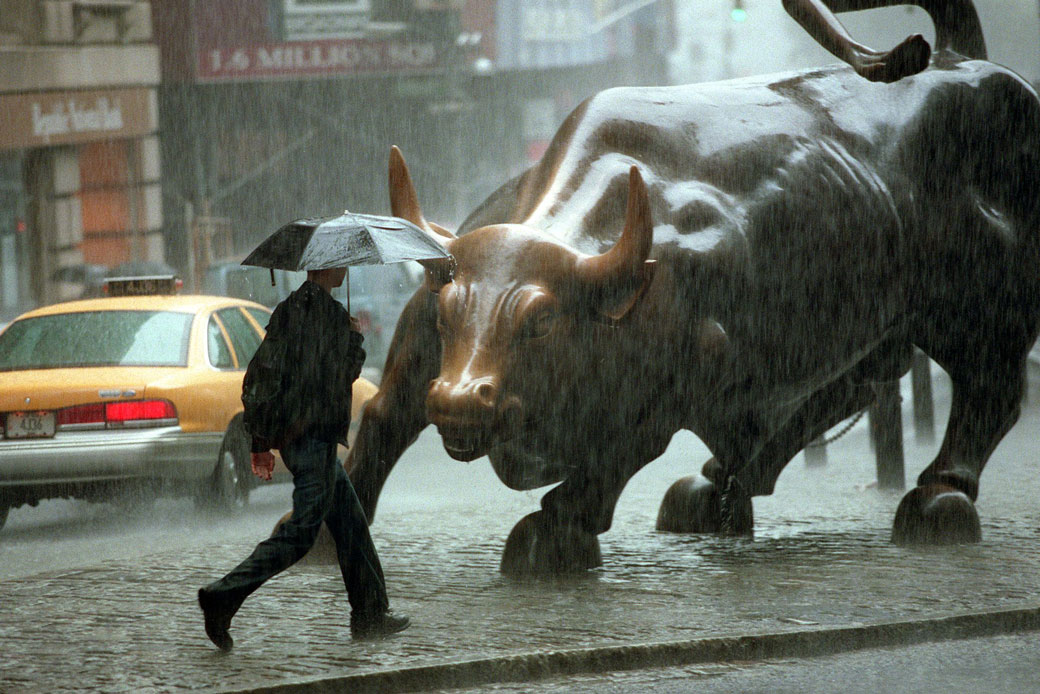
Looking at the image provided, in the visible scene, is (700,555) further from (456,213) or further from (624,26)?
(624,26)

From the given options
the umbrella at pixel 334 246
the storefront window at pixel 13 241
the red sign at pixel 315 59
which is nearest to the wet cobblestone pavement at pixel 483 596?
the umbrella at pixel 334 246

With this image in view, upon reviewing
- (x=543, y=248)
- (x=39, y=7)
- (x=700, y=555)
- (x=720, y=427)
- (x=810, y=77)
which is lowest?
(x=700, y=555)

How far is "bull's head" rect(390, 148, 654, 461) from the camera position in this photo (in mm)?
7164

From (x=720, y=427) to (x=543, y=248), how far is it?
1.63 metres

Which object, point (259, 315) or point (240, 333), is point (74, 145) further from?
point (240, 333)

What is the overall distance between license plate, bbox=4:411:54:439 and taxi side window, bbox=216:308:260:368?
163 cm

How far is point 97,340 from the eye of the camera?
450 inches

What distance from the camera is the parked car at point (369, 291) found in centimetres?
1798

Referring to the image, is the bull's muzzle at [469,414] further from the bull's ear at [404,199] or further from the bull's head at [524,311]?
the bull's ear at [404,199]

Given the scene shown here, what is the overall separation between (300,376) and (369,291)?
39.7 ft

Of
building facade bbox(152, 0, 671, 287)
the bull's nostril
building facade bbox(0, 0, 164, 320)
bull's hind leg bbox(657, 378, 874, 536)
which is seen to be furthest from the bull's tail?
building facade bbox(152, 0, 671, 287)

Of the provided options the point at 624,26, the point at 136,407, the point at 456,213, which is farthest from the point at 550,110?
the point at 136,407

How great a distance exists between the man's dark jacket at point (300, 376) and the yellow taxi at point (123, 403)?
427 centimetres

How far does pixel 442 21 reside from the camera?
34.9 m
